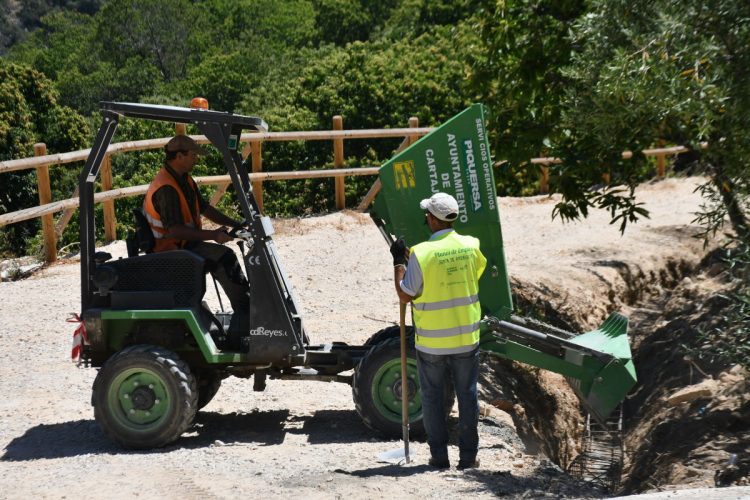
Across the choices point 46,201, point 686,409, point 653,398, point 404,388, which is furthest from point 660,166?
point 404,388

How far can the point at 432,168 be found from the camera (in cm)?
759

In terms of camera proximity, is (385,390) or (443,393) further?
(385,390)

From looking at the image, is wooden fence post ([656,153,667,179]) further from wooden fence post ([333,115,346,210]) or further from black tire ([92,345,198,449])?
black tire ([92,345,198,449])

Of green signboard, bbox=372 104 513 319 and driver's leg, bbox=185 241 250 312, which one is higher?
green signboard, bbox=372 104 513 319

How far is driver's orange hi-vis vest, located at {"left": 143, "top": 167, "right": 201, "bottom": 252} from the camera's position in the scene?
7.41m

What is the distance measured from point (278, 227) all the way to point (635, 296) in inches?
197

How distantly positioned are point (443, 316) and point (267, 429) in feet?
6.13

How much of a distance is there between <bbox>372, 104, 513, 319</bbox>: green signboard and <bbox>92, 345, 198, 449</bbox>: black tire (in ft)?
5.91

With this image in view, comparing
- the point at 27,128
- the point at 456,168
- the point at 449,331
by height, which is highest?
the point at 27,128

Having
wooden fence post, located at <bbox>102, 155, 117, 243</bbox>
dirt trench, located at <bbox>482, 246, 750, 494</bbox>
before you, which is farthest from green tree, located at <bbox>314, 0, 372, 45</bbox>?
wooden fence post, located at <bbox>102, 155, 117, 243</bbox>

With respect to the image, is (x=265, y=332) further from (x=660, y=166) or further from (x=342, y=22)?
(x=342, y=22)

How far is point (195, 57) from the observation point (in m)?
41.4

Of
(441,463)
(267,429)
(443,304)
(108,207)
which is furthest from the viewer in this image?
(108,207)

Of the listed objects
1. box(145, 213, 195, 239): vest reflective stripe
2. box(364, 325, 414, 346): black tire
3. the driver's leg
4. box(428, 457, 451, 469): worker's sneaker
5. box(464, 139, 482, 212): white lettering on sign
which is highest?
box(464, 139, 482, 212): white lettering on sign
